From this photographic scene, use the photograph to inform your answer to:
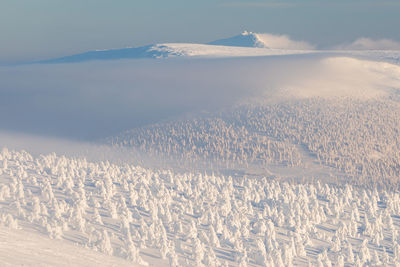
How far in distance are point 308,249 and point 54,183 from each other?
186 feet

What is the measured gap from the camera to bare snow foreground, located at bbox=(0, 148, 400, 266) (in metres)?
85.8

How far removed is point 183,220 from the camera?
364 feet

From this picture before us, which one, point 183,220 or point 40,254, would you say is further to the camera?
point 183,220

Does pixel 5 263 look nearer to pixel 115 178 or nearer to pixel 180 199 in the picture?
pixel 180 199

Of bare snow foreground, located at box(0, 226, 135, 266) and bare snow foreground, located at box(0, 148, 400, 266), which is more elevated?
bare snow foreground, located at box(0, 226, 135, 266)

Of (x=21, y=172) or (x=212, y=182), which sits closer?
(x=21, y=172)

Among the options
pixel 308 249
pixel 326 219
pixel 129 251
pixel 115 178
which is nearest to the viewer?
pixel 129 251

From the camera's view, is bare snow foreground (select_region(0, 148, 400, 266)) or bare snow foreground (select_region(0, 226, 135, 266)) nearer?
bare snow foreground (select_region(0, 226, 135, 266))

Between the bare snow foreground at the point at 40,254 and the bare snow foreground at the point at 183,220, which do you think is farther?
the bare snow foreground at the point at 183,220

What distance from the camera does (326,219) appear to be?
12638cm

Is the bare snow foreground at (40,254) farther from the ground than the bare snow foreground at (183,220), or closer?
farther from the ground

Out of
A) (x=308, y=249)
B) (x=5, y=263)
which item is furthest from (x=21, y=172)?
(x=5, y=263)

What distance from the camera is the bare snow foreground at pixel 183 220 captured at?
8575 cm

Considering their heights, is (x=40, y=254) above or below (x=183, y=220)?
above
